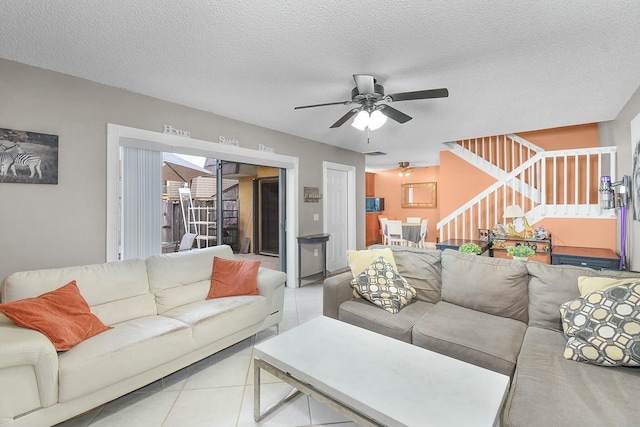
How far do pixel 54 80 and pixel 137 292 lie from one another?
1898 mm

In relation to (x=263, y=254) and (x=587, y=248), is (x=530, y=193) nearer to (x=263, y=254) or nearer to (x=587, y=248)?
(x=587, y=248)

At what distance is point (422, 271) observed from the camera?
2.71 metres

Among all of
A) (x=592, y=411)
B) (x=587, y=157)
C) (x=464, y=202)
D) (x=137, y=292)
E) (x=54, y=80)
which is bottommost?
(x=592, y=411)

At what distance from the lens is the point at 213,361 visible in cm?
248

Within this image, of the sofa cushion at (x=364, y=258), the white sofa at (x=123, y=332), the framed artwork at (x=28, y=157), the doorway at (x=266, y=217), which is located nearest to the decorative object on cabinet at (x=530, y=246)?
the sofa cushion at (x=364, y=258)

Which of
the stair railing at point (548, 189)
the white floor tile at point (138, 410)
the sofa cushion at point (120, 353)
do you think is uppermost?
the stair railing at point (548, 189)

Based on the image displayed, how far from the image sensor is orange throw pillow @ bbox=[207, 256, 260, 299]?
275 centimetres

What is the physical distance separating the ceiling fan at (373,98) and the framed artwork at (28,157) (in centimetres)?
208

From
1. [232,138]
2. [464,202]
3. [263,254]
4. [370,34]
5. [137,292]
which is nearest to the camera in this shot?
[370,34]

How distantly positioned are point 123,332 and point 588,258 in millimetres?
4644

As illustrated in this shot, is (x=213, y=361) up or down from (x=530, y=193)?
down

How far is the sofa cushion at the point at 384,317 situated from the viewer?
2.16 metres

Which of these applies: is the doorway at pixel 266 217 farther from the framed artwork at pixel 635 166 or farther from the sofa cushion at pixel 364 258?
the framed artwork at pixel 635 166

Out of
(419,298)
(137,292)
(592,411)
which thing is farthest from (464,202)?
(137,292)
